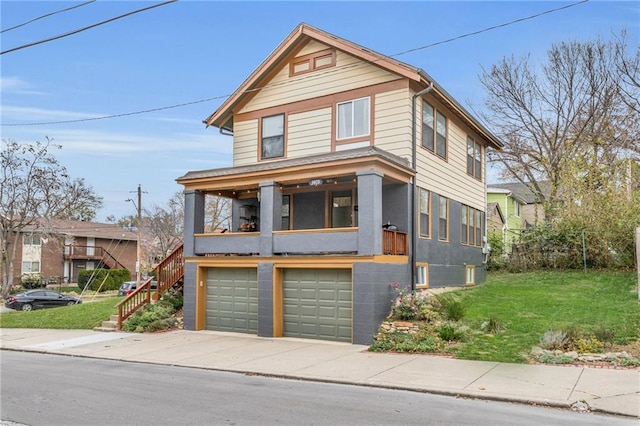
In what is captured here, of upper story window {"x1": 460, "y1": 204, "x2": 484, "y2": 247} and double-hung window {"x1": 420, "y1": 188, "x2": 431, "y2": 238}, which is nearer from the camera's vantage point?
double-hung window {"x1": 420, "y1": 188, "x2": 431, "y2": 238}

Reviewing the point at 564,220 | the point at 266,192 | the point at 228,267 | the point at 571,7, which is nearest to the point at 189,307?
the point at 228,267

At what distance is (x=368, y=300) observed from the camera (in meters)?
13.2

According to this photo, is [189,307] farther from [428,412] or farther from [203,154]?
[203,154]

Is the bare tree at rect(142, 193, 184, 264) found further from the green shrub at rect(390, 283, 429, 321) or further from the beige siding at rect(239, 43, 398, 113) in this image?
the green shrub at rect(390, 283, 429, 321)

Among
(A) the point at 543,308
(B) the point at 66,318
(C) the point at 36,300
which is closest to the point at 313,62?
(A) the point at 543,308

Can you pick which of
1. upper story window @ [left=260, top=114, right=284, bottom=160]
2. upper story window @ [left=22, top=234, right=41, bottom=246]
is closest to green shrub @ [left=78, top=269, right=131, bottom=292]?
upper story window @ [left=22, top=234, right=41, bottom=246]

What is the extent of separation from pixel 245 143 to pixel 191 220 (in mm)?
3494

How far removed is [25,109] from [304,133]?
10.7m

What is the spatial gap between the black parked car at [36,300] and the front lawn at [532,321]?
2327 centimetres

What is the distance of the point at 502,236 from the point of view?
27.7 metres

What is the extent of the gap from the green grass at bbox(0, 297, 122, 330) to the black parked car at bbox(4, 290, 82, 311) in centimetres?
659

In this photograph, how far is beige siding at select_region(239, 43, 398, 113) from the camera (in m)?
16.2

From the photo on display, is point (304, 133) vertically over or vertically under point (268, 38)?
under

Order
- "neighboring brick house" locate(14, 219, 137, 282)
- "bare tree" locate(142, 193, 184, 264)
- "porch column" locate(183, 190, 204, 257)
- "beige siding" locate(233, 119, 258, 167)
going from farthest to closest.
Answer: "bare tree" locate(142, 193, 184, 264) → "neighboring brick house" locate(14, 219, 137, 282) → "beige siding" locate(233, 119, 258, 167) → "porch column" locate(183, 190, 204, 257)
